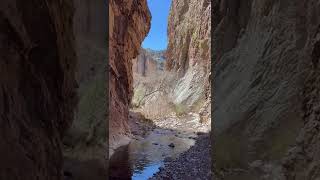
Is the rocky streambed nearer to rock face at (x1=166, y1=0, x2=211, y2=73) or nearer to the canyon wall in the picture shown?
the canyon wall

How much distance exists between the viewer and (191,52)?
106 ft

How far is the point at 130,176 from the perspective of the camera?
1083cm

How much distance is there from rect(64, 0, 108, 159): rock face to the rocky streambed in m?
1.64

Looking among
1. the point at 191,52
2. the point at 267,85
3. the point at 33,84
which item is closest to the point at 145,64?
the point at 191,52

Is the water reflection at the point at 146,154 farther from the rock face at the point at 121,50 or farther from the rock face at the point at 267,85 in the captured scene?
the rock face at the point at 267,85

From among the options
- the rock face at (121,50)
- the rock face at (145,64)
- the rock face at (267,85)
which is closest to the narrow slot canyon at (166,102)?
the rock face at (121,50)

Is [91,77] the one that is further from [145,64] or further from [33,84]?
[145,64]

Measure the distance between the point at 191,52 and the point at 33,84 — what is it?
2934cm

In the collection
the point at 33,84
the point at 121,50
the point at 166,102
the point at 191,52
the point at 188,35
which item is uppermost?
the point at 33,84

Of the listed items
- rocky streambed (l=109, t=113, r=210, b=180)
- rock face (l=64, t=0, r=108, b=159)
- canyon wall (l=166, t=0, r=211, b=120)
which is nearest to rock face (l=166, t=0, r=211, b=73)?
canyon wall (l=166, t=0, r=211, b=120)

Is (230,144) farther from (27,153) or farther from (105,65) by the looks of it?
(105,65)

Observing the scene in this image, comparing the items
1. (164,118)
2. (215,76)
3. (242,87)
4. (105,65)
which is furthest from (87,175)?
(164,118)

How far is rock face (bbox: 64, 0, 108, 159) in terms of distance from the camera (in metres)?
9.82

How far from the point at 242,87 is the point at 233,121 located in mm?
593
